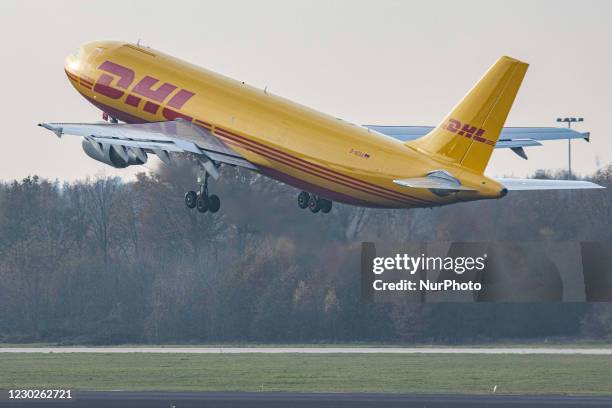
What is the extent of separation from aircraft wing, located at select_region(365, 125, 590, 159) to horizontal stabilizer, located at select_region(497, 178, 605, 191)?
8.17m

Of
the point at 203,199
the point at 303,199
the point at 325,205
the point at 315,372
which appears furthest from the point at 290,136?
the point at 315,372

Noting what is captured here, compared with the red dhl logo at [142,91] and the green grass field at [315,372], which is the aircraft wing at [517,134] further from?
the green grass field at [315,372]

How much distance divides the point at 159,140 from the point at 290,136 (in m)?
6.86

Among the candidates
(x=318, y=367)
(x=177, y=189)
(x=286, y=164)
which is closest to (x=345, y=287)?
(x=318, y=367)

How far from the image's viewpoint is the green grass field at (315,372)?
326ft

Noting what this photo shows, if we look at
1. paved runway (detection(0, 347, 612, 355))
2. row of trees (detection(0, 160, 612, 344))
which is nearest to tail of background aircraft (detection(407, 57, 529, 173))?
row of trees (detection(0, 160, 612, 344))

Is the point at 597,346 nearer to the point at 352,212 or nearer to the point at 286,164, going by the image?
the point at 352,212

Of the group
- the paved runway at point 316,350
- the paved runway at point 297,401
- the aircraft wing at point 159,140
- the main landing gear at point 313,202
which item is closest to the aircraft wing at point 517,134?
the main landing gear at point 313,202

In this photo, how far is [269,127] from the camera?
93.6m

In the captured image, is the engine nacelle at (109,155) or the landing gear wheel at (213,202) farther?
the landing gear wheel at (213,202)

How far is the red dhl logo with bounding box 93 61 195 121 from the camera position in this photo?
9781cm

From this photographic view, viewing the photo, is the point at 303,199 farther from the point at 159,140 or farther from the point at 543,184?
the point at 543,184

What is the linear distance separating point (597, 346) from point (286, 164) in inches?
1313

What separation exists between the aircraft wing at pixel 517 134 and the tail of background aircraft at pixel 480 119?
8.03 meters
